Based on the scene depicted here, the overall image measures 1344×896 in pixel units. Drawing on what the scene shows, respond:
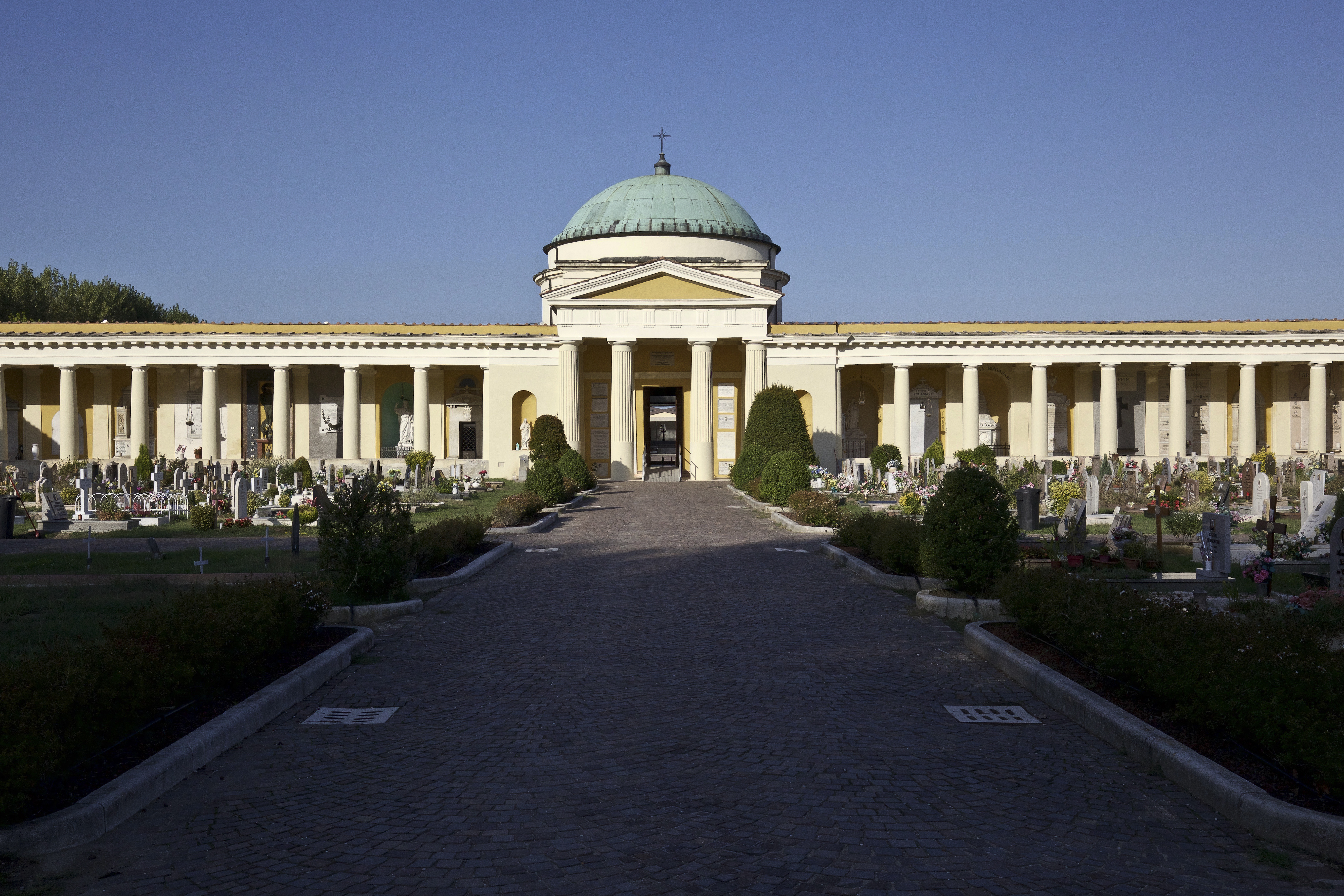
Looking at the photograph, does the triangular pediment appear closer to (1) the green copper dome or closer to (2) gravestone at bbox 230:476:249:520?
(1) the green copper dome

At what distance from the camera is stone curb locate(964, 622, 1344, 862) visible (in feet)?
14.5

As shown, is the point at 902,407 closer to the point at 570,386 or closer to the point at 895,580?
the point at 570,386

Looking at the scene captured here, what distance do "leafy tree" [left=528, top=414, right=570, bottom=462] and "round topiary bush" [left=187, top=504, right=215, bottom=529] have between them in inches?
501

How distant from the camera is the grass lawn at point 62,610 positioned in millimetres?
8586

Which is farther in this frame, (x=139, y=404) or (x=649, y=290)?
(x=139, y=404)

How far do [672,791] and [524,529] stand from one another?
573 inches

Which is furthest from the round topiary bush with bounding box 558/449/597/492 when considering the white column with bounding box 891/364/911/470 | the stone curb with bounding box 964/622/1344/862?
the stone curb with bounding box 964/622/1344/862

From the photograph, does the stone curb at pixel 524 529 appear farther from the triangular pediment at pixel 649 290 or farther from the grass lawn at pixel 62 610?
the triangular pediment at pixel 649 290

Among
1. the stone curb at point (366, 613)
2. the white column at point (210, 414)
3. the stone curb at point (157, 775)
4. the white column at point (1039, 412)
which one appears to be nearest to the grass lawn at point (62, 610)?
the stone curb at point (366, 613)

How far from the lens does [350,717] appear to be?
266 inches

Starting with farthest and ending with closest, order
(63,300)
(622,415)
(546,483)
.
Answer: (63,300) < (622,415) < (546,483)

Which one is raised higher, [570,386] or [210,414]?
[570,386]

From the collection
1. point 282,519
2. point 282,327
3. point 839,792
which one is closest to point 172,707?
point 839,792

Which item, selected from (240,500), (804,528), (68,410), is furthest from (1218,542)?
(68,410)
